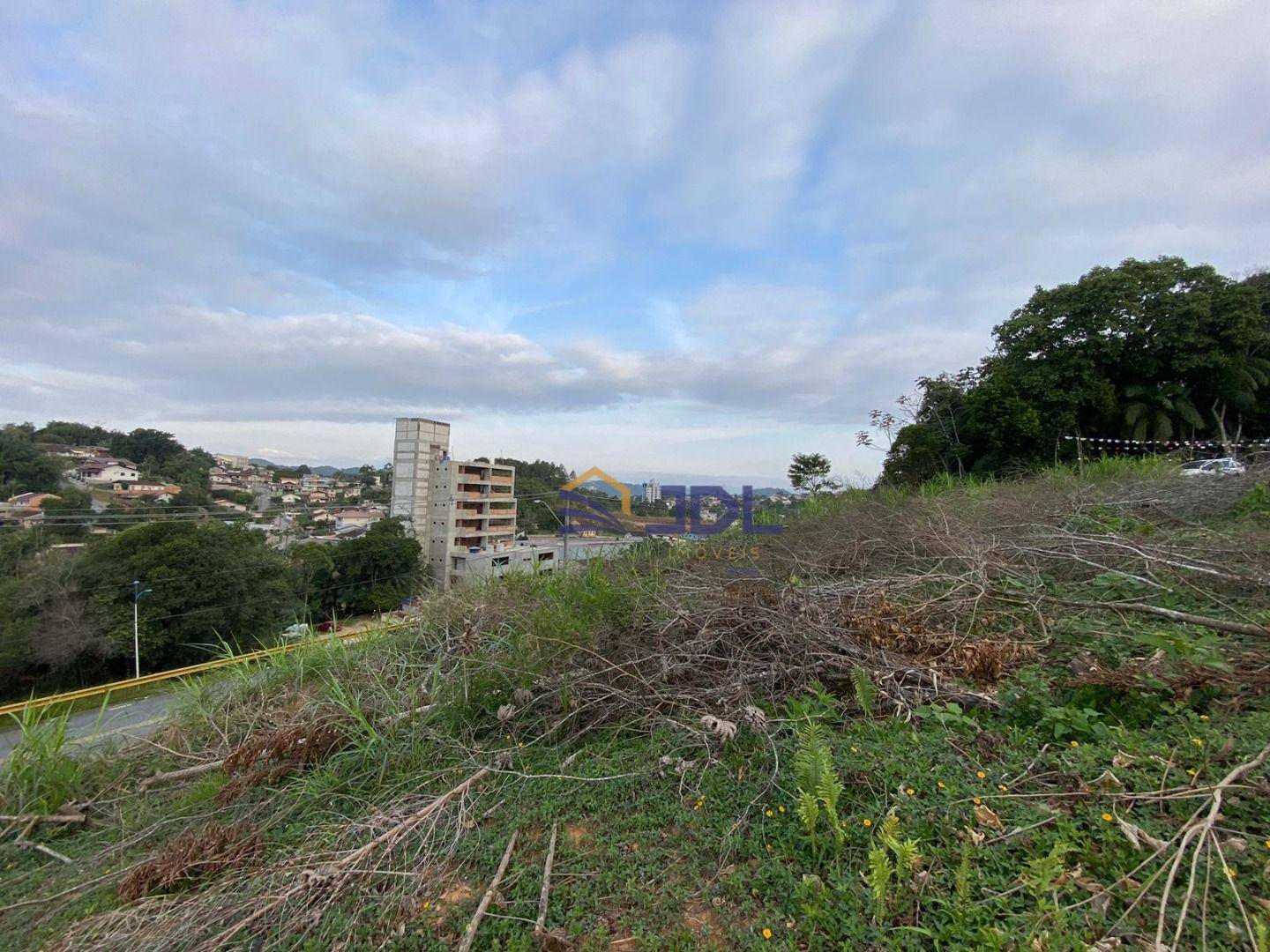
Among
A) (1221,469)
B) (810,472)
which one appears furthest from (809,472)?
(1221,469)

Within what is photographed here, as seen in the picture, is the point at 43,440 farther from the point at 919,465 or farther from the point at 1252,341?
the point at 1252,341

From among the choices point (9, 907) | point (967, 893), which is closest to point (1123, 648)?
point (967, 893)

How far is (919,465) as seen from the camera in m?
10.7

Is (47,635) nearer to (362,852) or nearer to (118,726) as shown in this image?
(118,726)

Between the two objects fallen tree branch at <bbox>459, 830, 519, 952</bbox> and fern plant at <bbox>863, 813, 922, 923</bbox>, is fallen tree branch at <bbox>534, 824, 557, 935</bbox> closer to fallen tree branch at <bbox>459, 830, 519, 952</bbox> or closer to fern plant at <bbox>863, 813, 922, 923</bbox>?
fallen tree branch at <bbox>459, 830, 519, 952</bbox>

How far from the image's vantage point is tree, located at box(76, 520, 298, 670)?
1253 cm

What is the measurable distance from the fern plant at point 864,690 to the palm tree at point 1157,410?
1547 cm

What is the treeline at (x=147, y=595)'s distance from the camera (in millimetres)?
11961

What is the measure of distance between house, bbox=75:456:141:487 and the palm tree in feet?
136

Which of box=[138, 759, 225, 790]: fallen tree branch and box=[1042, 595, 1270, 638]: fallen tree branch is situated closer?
box=[1042, 595, 1270, 638]: fallen tree branch

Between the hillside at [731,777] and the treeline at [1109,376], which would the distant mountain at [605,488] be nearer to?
the hillside at [731,777]

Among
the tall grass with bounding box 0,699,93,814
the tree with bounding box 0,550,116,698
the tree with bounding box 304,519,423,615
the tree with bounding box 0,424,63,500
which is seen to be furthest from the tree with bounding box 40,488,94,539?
the tall grass with bounding box 0,699,93,814

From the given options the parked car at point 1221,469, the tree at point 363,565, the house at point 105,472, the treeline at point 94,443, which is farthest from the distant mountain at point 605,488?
the house at point 105,472

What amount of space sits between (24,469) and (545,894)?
108 feet
